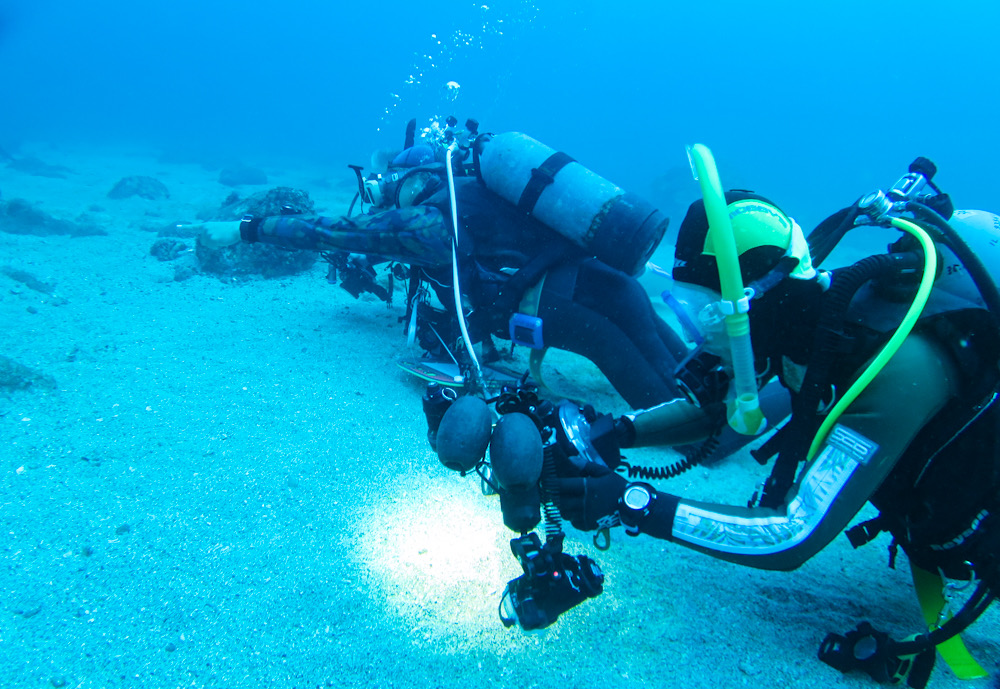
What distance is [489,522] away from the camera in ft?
9.78

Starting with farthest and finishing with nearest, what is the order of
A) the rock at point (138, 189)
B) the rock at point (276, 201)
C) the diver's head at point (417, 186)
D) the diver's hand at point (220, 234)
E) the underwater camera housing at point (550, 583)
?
the rock at point (138, 189), the rock at point (276, 201), the diver's hand at point (220, 234), the diver's head at point (417, 186), the underwater camera housing at point (550, 583)

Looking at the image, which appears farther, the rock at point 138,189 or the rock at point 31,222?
the rock at point 138,189

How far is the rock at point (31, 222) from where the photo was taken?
9.01 metres

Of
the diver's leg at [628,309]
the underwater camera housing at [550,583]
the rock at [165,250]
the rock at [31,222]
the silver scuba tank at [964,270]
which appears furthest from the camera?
the rock at [31,222]

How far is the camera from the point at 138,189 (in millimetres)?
14836

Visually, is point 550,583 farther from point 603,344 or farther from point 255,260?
point 255,260

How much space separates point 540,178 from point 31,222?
34.5 ft

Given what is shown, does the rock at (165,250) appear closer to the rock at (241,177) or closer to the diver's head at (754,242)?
the diver's head at (754,242)

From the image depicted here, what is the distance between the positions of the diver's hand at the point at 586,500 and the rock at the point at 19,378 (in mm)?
3975

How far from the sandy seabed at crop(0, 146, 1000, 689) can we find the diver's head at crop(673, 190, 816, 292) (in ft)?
5.48

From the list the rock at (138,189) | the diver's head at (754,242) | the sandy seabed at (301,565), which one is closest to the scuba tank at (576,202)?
the sandy seabed at (301,565)

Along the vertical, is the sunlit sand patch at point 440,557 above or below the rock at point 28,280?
above

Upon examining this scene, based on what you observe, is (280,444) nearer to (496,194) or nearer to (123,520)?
(123,520)

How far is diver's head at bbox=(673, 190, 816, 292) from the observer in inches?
73.5
